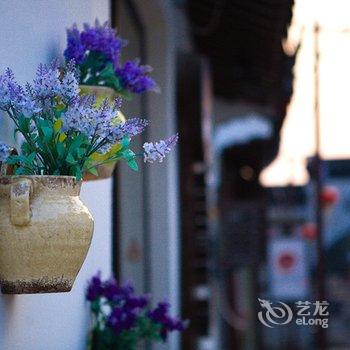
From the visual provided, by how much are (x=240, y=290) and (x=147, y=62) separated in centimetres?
1220

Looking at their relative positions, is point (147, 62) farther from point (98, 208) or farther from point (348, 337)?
point (348, 337)

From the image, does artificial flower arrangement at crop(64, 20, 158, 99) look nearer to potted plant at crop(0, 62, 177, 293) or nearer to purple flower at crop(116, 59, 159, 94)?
purple flower at crop(116, 59, 159, 94)

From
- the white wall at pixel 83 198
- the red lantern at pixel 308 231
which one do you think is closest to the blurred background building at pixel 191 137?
the white wall at pixel 83 198

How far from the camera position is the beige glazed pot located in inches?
115

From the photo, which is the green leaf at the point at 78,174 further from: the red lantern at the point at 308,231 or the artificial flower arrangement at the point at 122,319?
the red lantern at the point at 308,231

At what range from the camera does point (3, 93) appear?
294 cm

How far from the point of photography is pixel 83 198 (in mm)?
4336

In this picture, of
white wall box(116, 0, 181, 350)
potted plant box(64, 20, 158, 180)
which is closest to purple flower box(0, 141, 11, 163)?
potted plant box(64, 20, 158, 180)

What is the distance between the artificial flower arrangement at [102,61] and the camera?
3783 millimetres

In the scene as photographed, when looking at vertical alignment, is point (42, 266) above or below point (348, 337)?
above

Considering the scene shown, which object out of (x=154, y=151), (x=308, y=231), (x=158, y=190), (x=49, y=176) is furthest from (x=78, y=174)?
(x=308, y=231)

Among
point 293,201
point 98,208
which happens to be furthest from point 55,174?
point 293,201

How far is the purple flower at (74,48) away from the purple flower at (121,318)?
1.13 m

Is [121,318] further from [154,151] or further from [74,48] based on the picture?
[154,151]
